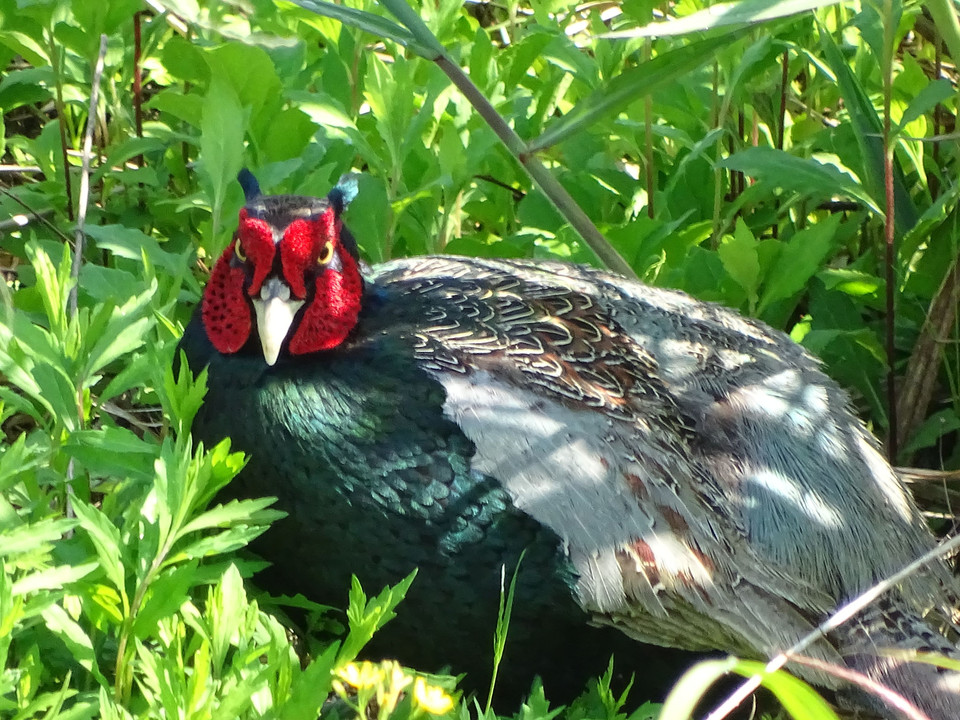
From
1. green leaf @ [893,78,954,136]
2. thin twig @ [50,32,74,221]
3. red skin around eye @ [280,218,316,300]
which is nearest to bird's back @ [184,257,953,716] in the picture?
red skin around eye @ [280,218,316,300]

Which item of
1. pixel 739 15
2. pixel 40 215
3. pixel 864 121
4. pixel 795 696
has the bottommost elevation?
pixel 40 215

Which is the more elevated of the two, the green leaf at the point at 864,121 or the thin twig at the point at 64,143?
the green leaf at the point at 864,121

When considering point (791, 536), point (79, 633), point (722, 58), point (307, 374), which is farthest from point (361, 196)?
point (79, 633)

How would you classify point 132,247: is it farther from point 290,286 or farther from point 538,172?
point 538,172

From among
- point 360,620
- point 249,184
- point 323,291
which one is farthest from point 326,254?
point 360,620

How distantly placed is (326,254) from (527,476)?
613mm

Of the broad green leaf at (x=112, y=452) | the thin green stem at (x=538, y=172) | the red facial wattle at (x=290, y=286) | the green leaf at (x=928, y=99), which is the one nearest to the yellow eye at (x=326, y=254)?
the red facial wattle at (x=290, y=286)

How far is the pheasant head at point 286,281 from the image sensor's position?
2.27 meters

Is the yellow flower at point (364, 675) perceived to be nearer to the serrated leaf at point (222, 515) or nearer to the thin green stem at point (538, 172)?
the serrated leaf at point (222, 515)

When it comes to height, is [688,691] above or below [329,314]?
above

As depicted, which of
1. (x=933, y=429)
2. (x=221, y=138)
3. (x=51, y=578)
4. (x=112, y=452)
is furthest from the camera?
(x=933, y=429)

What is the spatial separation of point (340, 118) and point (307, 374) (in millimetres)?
829

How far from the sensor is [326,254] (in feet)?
7.79

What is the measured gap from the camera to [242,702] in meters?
1.55
